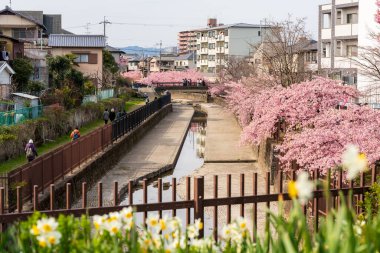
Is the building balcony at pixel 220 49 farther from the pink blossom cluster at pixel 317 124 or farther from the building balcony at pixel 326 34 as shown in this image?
the pink blossom cluster at pixel 317 124

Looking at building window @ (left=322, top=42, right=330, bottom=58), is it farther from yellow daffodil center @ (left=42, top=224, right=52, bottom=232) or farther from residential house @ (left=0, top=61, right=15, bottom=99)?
yellow daffodil center @ (left=42, top=224, right=52, bottom=232)

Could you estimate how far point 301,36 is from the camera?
110ft

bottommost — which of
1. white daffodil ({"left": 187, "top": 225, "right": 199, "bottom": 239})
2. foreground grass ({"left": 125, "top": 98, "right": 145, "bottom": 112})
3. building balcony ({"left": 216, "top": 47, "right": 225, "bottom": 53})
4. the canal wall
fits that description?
the canal wall

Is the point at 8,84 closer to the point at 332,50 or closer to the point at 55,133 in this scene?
the point at 55,133

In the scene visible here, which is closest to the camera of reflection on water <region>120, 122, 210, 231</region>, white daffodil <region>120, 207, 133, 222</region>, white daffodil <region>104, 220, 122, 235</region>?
white daffodil <region>104, 220, 122, 235</region>

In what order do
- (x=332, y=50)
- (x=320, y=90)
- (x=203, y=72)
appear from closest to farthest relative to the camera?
1. (x=320, y=90)
2. (x=332, y=50)
3. (x=203, y=72)

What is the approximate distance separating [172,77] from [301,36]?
267ft

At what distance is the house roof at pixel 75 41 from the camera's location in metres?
61.1

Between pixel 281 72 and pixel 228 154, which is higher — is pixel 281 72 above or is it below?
above

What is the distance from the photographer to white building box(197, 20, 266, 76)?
111188 millimetres

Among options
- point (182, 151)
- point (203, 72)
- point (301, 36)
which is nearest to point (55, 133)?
point (182, 151)

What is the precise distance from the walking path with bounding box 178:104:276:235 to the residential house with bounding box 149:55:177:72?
350ft

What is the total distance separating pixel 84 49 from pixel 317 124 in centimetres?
4715

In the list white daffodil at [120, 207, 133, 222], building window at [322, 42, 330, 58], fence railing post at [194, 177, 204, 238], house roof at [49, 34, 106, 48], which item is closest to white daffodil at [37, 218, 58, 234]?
white daffodil at [120, 207, 133, 222]
